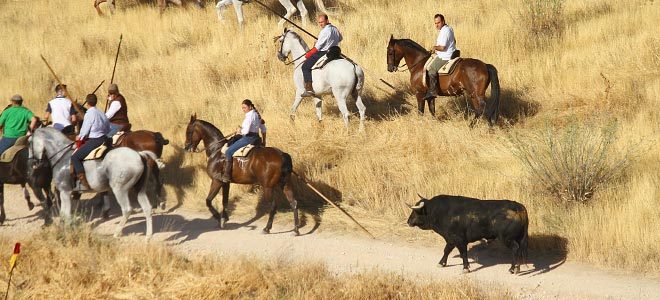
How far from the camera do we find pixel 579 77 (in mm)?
19703

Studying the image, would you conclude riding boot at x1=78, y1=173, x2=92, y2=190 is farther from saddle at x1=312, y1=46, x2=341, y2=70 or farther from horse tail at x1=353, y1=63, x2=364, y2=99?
horse tail at x1=353, y1=63, x2=364, y2=99

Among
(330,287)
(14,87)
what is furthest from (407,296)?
(14,87)

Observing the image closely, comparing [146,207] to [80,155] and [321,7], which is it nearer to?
[80,155]

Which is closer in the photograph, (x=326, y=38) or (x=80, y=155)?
(x=80, y=155)

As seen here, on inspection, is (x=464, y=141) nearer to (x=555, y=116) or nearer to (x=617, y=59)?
(x=555, y=116)

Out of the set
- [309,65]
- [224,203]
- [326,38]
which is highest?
[326,38]

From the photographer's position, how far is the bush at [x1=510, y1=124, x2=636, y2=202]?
48.4 feet

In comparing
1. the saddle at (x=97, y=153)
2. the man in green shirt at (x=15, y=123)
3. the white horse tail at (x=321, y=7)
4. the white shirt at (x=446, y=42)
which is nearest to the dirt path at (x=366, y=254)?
the saddle at (x=97, y=153)

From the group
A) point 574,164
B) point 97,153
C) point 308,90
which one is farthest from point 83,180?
point 574,164

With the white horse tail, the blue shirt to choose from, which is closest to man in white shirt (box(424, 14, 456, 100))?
the blue shirt

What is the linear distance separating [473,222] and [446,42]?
6411 millimetres

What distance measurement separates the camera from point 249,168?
1532cm

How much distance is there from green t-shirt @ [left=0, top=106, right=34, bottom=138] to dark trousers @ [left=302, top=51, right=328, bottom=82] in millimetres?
5110

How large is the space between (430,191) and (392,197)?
0.62m
